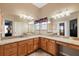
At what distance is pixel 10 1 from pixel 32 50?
0.74 m

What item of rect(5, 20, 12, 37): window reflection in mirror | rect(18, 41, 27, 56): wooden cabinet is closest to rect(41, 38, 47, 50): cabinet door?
rect(18, 41, 27, 56): wooden cabinet

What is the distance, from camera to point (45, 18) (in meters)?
1.23

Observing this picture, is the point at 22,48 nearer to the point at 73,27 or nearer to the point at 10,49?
the point at 10,49

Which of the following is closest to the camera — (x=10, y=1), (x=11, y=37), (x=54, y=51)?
(x=10, y=1)

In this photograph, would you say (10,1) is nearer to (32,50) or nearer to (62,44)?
(32,50)

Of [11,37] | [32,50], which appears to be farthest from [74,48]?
[11,37]

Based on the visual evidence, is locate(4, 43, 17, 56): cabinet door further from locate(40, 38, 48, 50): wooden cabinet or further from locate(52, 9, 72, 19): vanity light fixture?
locate(52, 9, 72, 19): vanity light fixture

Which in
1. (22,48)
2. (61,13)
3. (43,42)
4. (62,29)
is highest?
(61,13)

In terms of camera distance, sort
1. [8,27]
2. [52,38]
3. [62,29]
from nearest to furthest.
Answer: [8,27]
[62,29]
[52,38]

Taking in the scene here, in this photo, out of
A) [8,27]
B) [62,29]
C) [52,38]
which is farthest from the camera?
[52,38]

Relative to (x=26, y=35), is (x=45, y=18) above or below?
above

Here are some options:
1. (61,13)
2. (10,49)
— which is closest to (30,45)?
(10,49)

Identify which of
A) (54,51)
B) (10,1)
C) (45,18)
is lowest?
(54,51)

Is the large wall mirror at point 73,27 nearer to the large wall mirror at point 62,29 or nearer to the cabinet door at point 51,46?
the large wall mirror at point 62,29
